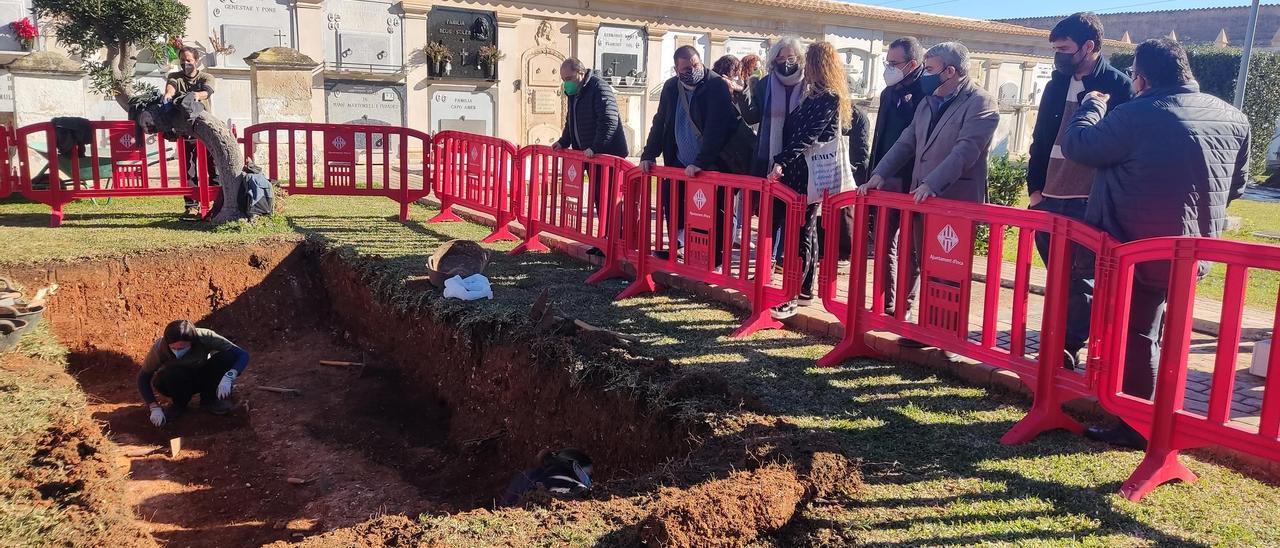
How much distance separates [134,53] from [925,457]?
11072 millimetres

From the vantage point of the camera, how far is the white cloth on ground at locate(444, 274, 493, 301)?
6840 millimetres

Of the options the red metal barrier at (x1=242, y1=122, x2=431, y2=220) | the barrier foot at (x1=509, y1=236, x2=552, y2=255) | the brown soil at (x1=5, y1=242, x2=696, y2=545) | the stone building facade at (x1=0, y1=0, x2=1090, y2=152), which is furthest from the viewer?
the stone building facade at (x1=0, y1=0, x2=1090, y2=152)

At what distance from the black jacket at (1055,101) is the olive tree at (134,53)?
7671 millimetres

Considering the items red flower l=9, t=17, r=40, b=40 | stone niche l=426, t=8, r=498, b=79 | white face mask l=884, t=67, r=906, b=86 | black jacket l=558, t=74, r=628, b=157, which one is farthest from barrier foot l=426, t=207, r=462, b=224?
stone niche l=426, t=8, r=498, b=79

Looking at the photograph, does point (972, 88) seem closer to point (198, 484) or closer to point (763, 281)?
point (763, 281)

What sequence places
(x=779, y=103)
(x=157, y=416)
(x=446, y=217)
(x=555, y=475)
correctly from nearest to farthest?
(x=555, y=475), (x=779, y=103), (x=157, y=416), (x=446, y=217)

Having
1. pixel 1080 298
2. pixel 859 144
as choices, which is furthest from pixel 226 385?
pixel 1080 298

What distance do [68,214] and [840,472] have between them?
964 centimetres

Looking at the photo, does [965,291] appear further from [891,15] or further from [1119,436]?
[891,15]

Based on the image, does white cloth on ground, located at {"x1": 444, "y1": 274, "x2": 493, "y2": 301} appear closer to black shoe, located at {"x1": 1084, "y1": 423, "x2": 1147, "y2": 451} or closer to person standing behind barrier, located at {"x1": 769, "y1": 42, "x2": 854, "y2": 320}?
person standing behind barrier, located at {"x1": 769, "y1": 42, "x2": 854, "y2": 320}

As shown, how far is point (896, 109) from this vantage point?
5.93 meters

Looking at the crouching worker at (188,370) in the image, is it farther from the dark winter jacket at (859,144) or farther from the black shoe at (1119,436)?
the black shoe at (1119,436)

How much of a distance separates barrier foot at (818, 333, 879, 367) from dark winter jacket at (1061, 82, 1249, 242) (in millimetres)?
1553

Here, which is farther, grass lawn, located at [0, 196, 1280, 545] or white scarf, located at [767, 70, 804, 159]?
white scarf, located at [767, 70, 804, 159]
